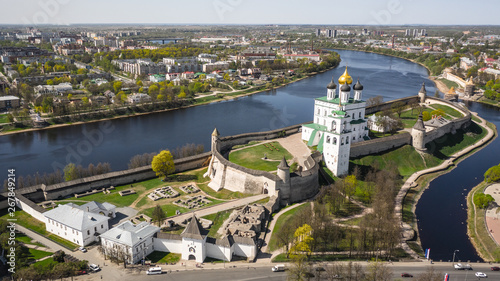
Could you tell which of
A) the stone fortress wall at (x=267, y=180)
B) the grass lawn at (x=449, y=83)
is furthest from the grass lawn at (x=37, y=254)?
the grass lawn at (x=449, y=83)

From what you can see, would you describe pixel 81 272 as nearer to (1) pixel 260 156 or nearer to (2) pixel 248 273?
(2) pixel 248 273

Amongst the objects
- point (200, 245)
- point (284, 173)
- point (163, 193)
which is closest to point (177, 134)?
point (163, 193)

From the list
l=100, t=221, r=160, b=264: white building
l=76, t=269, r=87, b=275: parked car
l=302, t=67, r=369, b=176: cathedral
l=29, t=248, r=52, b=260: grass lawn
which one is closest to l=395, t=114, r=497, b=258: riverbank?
l=302, t=67, r=369, b=176: cathedral

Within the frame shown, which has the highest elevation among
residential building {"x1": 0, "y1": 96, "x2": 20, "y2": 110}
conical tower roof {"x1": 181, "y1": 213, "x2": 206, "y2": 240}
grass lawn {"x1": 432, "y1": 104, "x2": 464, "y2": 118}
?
grass lawn {"x1": 432, "y1": 104, "x2": 464, "y2": 118}

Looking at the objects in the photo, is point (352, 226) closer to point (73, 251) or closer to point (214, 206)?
point (214, 206)

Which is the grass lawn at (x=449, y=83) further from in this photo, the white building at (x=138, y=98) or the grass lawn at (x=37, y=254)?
the grass lawn at (x=37, y=254)

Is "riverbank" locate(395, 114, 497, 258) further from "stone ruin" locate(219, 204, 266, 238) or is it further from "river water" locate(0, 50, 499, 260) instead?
"stone ruin" locate(219, 204, 266, 238)
